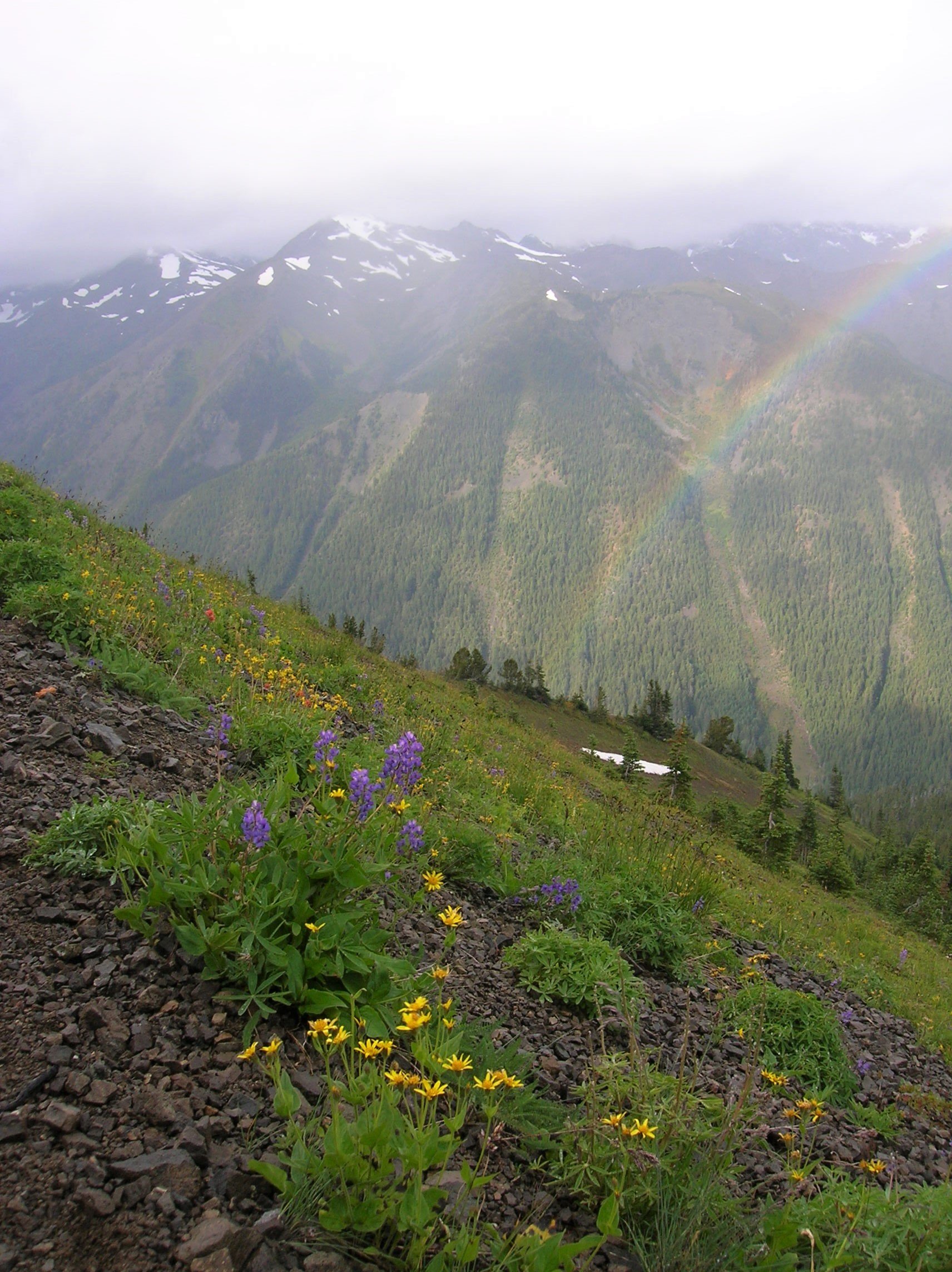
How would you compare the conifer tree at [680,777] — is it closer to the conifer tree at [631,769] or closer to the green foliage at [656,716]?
the conifer tree at [631,769]

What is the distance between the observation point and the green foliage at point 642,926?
19.0 feet

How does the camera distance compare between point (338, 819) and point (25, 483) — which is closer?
point (338, 819)

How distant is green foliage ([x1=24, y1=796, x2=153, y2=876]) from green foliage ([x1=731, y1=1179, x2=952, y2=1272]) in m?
3.48

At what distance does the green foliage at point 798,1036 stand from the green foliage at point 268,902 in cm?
306

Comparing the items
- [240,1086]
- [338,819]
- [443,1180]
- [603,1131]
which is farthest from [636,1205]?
[338,819]

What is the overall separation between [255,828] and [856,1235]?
2978mm

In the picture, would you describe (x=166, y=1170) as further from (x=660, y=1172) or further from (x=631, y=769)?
(x=631, y=769)

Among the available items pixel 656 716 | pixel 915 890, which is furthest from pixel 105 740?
pixel 656 716

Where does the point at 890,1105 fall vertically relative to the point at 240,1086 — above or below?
below

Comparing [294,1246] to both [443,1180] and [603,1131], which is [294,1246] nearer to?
[443,1180]

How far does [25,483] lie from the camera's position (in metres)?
12.5

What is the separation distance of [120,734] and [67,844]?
1.76 m

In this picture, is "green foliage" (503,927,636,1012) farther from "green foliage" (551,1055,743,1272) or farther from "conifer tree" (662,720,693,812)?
"conifer tree" (662,720,693,812)

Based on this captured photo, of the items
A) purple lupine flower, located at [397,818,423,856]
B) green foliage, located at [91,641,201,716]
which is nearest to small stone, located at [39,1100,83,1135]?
purple lupine flower, located at [397,818,423,856]
